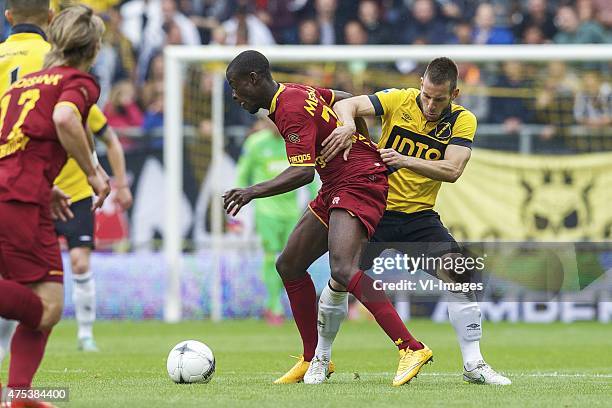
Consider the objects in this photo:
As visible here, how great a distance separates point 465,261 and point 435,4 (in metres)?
12.3

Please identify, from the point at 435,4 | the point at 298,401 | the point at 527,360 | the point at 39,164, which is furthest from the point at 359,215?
the point at 435,4

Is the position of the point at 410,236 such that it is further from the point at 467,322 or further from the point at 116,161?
the point at 116,161

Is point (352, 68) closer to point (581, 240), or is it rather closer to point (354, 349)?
point (581, 240)

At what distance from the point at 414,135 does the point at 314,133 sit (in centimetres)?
92

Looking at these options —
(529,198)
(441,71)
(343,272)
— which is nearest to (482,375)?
(343,272)

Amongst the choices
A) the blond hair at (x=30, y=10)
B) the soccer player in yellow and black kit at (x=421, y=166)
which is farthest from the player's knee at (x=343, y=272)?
the blond hair at (x=30, y=10)

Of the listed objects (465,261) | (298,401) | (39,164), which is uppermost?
(39,164)

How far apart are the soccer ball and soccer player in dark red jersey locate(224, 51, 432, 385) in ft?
1.82

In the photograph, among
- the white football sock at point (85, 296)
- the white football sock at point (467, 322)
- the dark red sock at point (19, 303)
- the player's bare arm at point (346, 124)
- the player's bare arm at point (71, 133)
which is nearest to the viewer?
the dark red sock at point (19, 303)

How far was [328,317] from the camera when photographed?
8.36 m

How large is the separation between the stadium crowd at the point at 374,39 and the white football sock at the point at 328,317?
946 cm

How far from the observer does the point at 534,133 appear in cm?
1772

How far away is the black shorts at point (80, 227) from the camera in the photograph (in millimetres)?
11141

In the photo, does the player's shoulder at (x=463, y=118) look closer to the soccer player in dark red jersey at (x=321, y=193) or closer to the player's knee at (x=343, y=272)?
the soccer player in dark red jersey at (x=321, y=193)
